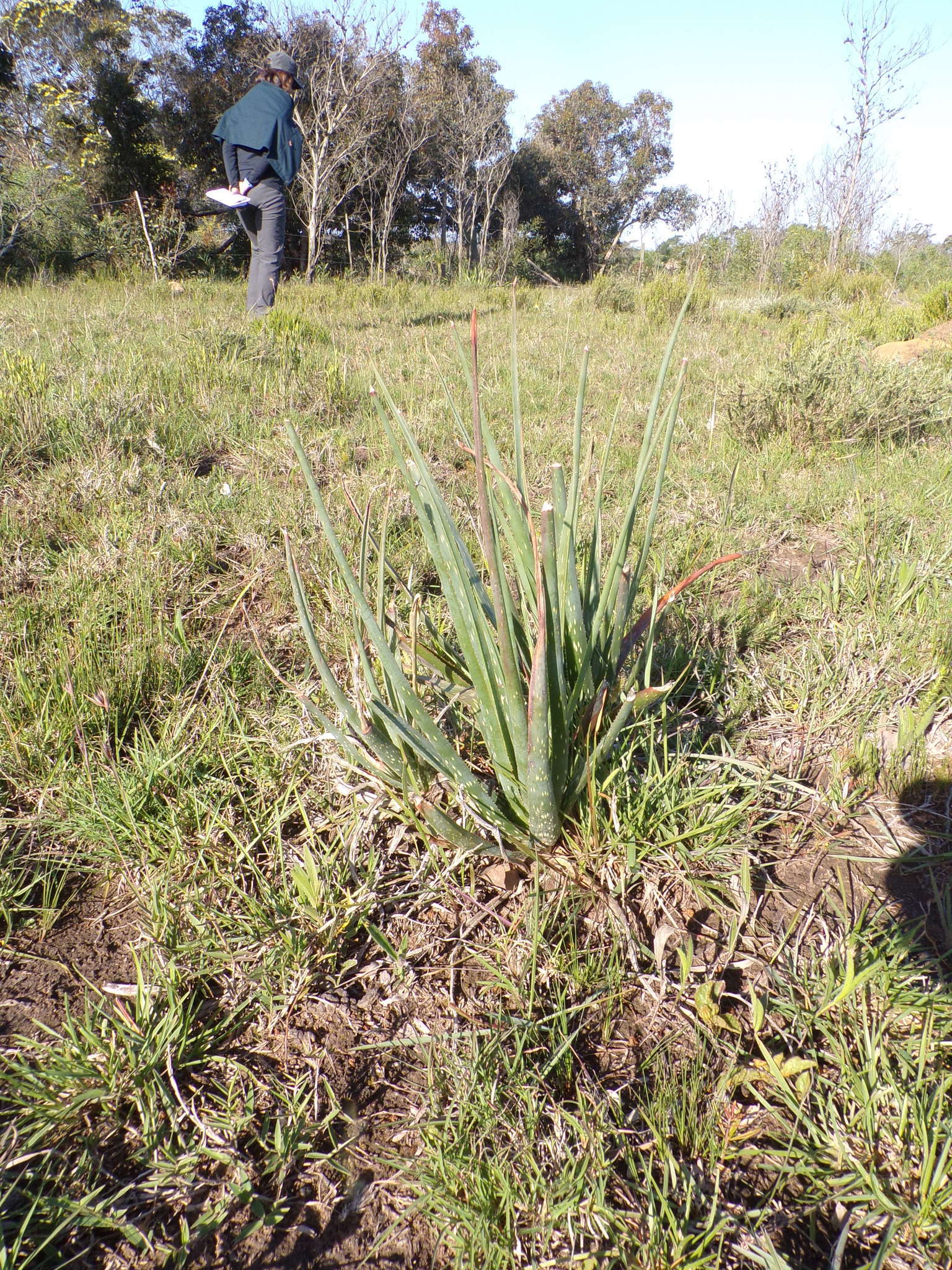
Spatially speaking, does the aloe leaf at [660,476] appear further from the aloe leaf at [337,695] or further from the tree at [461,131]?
the tree at [461,131]

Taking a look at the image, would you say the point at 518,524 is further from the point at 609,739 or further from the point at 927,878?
the point at 927,878

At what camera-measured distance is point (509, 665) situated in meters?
1.17

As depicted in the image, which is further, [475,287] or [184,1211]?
[475,287]

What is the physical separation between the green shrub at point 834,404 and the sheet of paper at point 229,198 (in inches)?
167

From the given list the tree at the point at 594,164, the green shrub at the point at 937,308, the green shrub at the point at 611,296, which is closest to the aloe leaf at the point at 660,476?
the green shrub at the point at 937,308

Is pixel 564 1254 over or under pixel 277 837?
under

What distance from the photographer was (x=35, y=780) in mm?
1564

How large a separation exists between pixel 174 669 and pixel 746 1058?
1518mm

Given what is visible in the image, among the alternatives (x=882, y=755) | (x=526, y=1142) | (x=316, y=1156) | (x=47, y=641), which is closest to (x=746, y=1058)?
(x=526, y=1142)

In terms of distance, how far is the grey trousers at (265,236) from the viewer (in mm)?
5727

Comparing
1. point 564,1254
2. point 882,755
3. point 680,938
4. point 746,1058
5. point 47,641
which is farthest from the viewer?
point 47,641

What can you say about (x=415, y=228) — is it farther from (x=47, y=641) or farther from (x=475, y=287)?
(x=47, y=641)

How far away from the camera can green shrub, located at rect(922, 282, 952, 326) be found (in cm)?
694

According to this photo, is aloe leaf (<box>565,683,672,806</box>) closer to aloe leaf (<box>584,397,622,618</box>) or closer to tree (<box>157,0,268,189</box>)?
aloe leaf (<box>584,397,622,618</box>)
